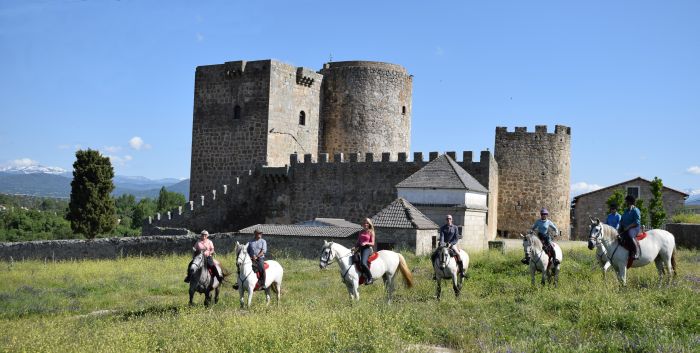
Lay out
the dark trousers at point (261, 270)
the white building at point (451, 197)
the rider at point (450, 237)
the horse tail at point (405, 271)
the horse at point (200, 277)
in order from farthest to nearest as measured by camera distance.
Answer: the white building at point (451, 197)
the horse tail at point (405, 271)
the dark trousers at point (261, 270)
the rider at point (450, 237)
the horse at point (200, 277)

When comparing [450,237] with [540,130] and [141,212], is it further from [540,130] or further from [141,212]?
[141,212]

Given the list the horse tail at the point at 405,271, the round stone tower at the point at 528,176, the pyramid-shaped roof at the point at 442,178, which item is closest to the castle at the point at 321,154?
the round stone tower at the point at 528,176

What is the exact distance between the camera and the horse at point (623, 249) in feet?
49.5

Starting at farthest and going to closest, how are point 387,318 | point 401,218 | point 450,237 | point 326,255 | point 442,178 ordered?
point 442,178, point 401,218, point 450,237, point 326,255, point 387,318

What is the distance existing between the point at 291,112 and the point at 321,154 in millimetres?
3812

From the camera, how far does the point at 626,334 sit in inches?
429

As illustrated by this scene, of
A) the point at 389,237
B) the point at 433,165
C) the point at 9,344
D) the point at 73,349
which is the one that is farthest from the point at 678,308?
the point at 433,165

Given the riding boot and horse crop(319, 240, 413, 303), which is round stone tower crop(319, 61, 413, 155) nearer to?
horse crop(319, 240, 413, 303)

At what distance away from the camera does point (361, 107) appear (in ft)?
129

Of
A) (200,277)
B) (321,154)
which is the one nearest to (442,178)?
(321,154)

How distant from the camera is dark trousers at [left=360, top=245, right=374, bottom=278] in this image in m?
15.1

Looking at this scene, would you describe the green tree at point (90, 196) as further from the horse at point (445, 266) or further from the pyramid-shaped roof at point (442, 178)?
the horse at point (445, 266)

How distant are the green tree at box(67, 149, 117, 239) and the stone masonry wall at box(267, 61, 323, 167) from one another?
34.6 ft

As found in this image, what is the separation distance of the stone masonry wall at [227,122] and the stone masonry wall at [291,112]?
0.44 meters
